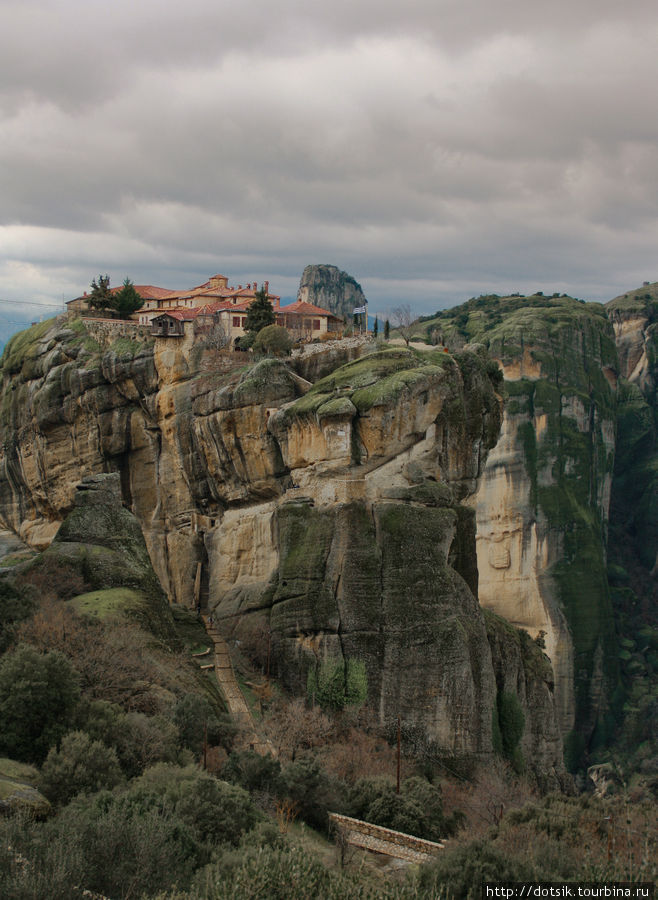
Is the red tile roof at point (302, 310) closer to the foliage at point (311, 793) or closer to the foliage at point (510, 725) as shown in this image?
the foliage at point (510, 725)

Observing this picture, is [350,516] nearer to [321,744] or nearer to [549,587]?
[321,744]

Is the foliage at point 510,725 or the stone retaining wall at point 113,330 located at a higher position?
the stone retaining wall at point 113,330

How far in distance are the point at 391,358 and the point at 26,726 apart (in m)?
25.5

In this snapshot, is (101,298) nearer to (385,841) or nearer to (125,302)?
(125,302)

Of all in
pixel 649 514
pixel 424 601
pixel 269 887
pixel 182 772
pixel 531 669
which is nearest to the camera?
pixel 269 887

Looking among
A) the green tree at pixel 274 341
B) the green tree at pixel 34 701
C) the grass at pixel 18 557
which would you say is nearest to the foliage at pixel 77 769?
the green tree at pixel 34 701

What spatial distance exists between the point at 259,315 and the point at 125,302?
1108 cm

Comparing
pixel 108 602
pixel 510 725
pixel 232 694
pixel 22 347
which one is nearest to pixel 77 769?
pixel 108 602

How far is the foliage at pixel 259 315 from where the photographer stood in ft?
183

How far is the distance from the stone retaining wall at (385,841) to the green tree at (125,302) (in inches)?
1660

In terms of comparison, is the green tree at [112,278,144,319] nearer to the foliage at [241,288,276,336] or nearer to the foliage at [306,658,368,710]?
the foliage at [241,288,276,336]

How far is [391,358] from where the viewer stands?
149ft

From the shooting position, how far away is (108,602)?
118 feet

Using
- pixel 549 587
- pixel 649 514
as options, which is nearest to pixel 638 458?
pixel 649 514
